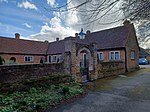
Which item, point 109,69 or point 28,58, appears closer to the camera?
point 109,69

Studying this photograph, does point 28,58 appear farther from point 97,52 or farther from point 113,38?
point 113,38

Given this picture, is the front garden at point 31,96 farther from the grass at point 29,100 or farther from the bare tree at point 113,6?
the bare tree at point 113,6

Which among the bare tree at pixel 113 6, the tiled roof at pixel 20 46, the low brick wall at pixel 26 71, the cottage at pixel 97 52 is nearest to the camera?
the bare tree at pixel 113 6

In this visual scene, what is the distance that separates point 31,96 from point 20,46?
23586mm

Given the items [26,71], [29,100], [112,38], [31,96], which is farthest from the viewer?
[112,38]

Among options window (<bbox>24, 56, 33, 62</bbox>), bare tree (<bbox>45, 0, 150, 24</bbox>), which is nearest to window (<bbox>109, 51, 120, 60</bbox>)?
window (<bbox>24, 56, 33, 62</bbox>)

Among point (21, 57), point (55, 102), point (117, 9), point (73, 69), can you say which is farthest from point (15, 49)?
point (117, 9)

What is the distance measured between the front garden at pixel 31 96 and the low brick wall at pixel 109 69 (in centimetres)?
549

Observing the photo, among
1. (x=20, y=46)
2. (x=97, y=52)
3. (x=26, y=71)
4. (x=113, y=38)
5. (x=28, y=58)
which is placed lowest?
(x=26, y=71)

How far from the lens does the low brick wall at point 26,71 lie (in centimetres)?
769

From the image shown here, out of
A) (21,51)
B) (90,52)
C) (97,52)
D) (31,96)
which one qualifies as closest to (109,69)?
(90,52)

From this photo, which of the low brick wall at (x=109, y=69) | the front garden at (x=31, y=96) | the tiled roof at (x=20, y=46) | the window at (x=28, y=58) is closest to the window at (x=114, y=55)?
the low brick wall at (x=109, y=69)

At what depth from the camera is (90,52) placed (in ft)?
43.4

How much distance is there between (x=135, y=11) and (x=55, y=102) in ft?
17.2
